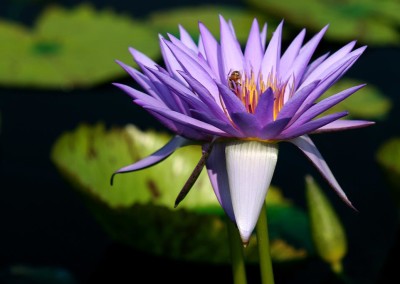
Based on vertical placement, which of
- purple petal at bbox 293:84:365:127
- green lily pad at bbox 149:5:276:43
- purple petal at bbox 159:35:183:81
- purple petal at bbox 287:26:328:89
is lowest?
purple petal at bbox 293:84:365:127

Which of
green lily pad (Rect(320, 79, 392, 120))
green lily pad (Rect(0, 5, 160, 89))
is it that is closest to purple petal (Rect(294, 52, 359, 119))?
green lily pad (Rect(320, 79, 392, 120))

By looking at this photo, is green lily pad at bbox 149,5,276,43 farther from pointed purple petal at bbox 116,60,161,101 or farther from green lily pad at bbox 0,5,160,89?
pointed purple petal at bbox 116,60,161,101

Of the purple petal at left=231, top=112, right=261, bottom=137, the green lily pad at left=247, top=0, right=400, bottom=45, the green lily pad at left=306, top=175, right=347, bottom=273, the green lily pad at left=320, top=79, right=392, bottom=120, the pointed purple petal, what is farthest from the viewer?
the green lily pad at left=247, top=0, right=400, bottom=45

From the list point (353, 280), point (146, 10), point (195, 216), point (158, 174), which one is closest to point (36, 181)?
point (158, 174)

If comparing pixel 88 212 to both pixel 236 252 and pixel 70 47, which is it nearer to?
pixel 70 47

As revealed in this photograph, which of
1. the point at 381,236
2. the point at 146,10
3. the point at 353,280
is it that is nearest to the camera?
the point at 353,280

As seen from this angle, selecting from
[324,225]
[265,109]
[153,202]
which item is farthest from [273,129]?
[153,202]

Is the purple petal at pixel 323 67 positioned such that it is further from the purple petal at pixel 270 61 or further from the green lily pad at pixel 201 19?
the green lily pad at pixel 201 19

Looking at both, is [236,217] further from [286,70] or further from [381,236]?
[381,236]
